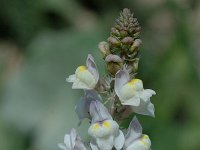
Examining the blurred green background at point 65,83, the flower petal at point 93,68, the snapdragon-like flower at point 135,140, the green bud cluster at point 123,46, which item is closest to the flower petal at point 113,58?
the green bud cluster at point 123,46

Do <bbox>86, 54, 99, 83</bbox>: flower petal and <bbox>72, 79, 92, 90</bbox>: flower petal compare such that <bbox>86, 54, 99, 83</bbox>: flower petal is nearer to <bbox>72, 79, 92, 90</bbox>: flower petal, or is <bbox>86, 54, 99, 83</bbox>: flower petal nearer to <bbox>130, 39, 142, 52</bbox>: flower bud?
<bbox>72, 79, 92, 90</bbox>: flower petal

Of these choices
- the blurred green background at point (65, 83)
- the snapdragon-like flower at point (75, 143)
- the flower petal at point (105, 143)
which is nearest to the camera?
the flower petal at point (105, 143)

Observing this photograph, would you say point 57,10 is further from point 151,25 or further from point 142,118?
point 142,118

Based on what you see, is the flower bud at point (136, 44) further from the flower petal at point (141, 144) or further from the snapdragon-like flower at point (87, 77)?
the flower petal at point (141, 144)

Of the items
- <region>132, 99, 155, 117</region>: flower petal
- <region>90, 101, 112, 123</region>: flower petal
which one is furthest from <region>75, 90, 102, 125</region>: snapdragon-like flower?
<region>132, 99, 155, 117</region>: flower petal

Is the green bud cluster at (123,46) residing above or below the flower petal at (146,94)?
above

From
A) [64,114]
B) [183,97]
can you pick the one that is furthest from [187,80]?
[64,114]
